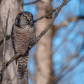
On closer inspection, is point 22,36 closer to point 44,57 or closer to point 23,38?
point 23,38

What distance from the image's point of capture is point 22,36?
133 inches

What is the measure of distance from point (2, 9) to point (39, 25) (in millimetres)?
3826

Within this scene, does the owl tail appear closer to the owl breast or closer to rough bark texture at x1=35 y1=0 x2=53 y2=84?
the owl breast

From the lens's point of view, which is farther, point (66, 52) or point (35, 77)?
point (66, 52)

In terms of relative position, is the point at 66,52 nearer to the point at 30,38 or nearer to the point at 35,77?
the point at 35,77

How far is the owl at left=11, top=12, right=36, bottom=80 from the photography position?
3.30 m

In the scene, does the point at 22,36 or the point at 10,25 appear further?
the point at 22,36

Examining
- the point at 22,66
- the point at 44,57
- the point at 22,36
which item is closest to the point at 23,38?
the point at 22,36

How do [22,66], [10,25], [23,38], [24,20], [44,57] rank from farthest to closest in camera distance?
[44,57], [24,20], [23,38], [22,66], [10,25]

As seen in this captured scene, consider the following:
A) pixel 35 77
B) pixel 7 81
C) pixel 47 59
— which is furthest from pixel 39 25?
pixel 7 81

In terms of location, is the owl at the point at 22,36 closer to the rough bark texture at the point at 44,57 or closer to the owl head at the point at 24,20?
the owl head at the point at 24,20

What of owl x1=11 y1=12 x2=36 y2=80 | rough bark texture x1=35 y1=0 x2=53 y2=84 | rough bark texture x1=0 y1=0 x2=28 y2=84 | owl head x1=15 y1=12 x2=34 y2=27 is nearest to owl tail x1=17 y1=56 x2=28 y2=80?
owl x1=11 y1=12 x2=36 y2=80

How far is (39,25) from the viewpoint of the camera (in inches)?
263

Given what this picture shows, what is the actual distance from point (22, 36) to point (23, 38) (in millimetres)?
49
